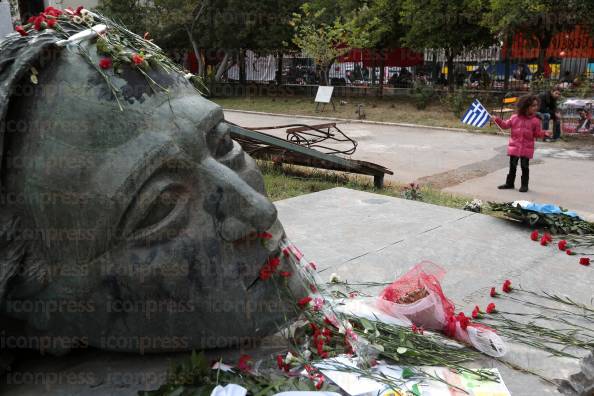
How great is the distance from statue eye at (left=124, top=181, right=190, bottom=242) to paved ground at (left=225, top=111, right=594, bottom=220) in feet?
17.8

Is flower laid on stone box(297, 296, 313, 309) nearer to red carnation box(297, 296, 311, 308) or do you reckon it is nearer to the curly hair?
red carnation box(297, 296, 311, 308)

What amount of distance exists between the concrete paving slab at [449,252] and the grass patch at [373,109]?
10.3 meters

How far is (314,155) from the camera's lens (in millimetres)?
7406

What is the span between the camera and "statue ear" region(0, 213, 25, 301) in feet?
7.20

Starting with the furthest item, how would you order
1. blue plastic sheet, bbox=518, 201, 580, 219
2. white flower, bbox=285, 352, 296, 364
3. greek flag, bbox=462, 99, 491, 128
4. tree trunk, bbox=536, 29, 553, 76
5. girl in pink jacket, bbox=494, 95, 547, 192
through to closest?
tree trunk, bbox=536, 29, 553, 76, girl in pink jacket, bbox=494, 95, 547, 192, greek flag, bbox=462, 99, 491, 128, blue plastic sheet, bbox=518, 201, 580, 219, white flower, bbox=285, 352, 296, 364

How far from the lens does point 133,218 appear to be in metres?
2.23

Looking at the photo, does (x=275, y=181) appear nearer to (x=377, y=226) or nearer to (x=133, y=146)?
(x=377, y=226)

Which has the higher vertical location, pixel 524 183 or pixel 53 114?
pixel 53 114

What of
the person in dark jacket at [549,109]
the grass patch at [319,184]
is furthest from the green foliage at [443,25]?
the grass patch at [319,184]

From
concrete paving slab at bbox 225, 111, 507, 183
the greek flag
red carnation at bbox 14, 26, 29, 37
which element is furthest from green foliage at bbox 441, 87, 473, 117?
red carnation at bbox 14, 26, 29, 37

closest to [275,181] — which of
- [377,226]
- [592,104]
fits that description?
[377,226]

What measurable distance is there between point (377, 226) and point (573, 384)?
9.05ft

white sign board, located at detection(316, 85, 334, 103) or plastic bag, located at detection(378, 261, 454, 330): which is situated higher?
white sign board, located at detection(316, 85, 334, 103)

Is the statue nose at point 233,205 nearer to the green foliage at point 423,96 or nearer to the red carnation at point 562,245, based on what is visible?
the red carnation at point 562,245
